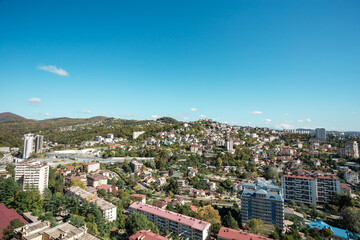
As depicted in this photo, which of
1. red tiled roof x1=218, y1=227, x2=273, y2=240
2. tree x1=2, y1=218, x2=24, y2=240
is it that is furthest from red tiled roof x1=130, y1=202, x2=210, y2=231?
tree x1=2, y1=218, x2=24, y2=240

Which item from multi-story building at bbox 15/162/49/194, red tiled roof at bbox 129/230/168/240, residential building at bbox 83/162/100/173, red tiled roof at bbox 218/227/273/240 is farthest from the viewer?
residential building at bbox 83/162/100/173

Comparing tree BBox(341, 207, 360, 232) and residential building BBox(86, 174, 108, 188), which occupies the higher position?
residential building BBox(86, 174, 108, 188)

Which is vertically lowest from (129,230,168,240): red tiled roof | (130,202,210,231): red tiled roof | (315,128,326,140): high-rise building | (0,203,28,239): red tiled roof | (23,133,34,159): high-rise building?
(130,202,210,231): red tiled roof

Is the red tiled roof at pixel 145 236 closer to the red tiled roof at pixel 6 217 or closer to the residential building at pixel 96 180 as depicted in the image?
the red tiled roof at pixel 6 217

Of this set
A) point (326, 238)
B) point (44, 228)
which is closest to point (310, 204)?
point (326, 238)

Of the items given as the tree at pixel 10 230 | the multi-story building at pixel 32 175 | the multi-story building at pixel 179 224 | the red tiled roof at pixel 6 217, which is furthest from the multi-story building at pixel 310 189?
the multi-story building at pixel 32 175

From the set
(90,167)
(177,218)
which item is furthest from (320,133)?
(90,167)

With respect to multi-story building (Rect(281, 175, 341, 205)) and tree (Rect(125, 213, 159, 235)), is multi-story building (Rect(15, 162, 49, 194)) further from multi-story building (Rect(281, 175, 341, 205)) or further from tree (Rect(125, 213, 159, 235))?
multi-story building (Rect(281, 175, 341, 205))

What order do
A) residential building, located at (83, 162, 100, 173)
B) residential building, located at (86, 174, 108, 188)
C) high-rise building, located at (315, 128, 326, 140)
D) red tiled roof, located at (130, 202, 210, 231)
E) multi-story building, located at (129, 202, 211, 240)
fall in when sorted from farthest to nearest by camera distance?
high-rise building, located at (315, 128, 326, 140) < residential building, located at (83, 162, 100, 173) < residential building, located at (86, 174, 108, 188) < red tiled roof, located at (130, 202, 210, 231) < multi-story building, located at (129, 202, 211, 240)
